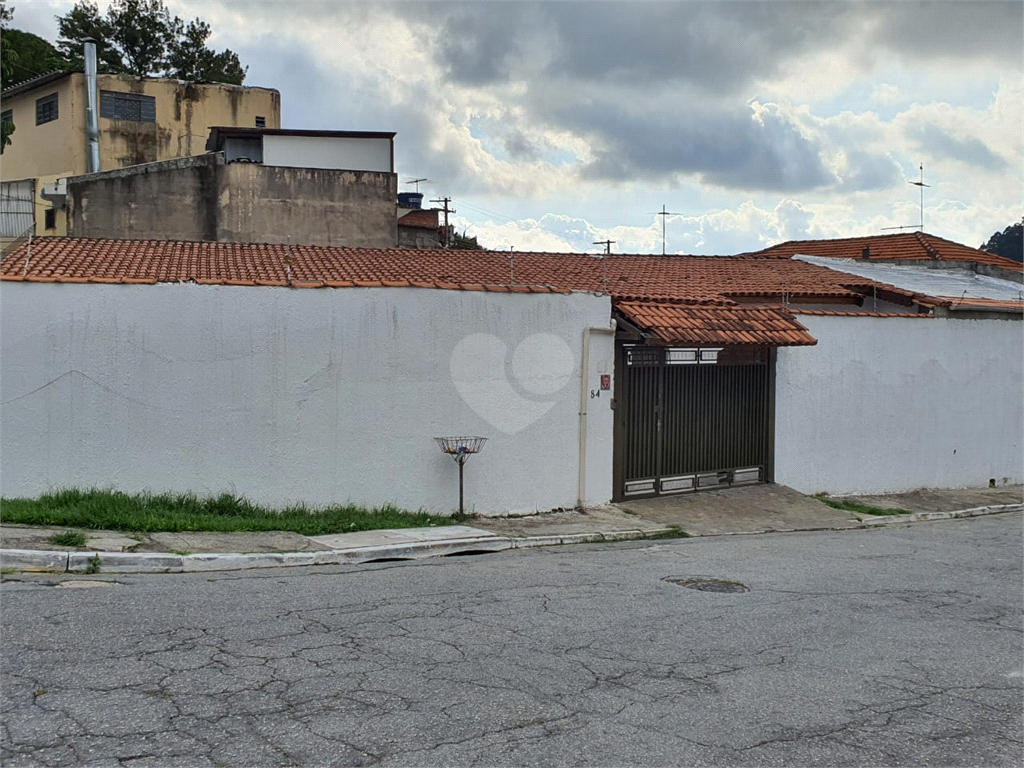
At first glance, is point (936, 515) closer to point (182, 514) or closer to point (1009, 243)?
point (182, 514)

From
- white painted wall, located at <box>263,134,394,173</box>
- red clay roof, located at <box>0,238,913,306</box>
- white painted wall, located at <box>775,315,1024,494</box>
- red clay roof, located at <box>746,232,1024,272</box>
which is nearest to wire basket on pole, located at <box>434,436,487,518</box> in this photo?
red clay roof, located at <box>0,238,913,306</box>

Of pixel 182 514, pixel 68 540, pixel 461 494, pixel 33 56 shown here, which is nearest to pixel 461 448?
pixel 461 494

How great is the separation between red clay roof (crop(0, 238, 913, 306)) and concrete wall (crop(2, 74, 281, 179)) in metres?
21.1

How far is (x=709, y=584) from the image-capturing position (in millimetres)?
9977

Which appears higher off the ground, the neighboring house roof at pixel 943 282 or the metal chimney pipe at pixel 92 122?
the metal chimney pipe at pixel 92 122

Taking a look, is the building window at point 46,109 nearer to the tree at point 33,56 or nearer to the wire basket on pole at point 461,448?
the tree at point 33,56

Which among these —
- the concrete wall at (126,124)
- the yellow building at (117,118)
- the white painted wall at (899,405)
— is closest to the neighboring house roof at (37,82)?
the yellow building at (117,118)

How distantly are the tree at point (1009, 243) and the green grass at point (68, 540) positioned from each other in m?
50.6

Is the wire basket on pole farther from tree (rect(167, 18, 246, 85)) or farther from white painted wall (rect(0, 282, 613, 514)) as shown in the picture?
tree (rect(167, 18, 246, 85))

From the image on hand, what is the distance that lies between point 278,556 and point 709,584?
14.7 ft

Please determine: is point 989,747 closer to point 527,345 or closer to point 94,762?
point 94,762

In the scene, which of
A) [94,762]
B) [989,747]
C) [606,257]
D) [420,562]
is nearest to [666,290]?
[606,257]

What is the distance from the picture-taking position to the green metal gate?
15.7m

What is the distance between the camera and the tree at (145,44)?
49.3 m
